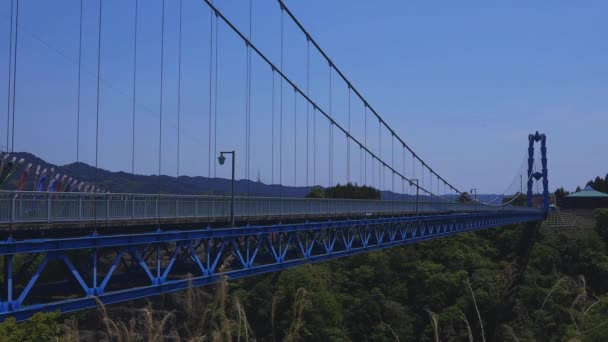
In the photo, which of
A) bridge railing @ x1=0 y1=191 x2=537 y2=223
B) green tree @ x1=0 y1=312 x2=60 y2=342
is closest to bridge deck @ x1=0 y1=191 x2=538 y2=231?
bridge railing @ x1=0 y1=191 x2=537 y2=223

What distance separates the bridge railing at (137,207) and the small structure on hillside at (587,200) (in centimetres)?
7589

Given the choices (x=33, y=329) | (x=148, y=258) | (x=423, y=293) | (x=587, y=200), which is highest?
(x=587, y=200)

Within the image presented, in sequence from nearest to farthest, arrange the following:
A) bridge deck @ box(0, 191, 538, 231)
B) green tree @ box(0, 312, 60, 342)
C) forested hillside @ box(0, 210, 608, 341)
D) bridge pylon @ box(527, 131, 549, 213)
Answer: bridge deck @ box(0, 191, 538, 231)
green tree @ box(0, 312, 60, 342)
forested hillside @ box(0, 210, 608, 341)
bridge pylon @ box(527, 131, 549, 213)

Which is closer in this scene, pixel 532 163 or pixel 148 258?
pixel 148 258

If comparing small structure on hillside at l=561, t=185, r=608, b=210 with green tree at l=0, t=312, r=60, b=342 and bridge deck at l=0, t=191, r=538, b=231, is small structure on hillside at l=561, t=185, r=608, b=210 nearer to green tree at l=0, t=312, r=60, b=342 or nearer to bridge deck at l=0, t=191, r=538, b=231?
bridge deck at l=0, t=191, r=538, b=231

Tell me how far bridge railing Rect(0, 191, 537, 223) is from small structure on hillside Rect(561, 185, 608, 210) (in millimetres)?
75889

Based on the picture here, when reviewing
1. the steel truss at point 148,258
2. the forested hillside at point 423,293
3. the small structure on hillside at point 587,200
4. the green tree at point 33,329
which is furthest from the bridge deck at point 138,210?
the small structure on hillside at point 587,200

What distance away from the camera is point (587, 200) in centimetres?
10100

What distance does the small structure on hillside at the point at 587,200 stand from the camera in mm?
99225

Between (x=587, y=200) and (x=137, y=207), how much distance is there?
310 ft

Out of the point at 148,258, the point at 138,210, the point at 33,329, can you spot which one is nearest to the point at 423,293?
the point at 33,329

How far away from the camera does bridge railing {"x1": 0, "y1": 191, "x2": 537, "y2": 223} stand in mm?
15263

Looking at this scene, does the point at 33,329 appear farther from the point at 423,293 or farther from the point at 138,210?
the point at 423,293

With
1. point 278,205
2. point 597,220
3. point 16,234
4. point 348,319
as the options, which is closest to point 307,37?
point 278,205
